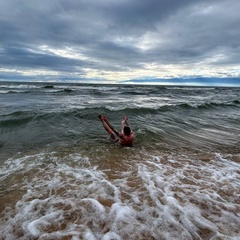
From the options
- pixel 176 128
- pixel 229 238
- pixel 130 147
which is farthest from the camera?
pixel 176 128

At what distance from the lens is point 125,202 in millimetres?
3779

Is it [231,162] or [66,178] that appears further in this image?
[231,162]

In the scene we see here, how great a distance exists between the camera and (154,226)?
3.16 metres

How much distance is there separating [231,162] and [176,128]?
453cm

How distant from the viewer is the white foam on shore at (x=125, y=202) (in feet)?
10.1

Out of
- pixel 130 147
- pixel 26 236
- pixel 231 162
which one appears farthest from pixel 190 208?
pixel 130 147

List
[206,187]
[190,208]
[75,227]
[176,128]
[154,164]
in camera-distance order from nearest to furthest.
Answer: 1. [75,227]
2. [190,208]
3. [206,187]
4. [154,164]
5. [176,128]

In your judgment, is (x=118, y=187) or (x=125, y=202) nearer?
(x=125, y=202)

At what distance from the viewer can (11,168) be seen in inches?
210

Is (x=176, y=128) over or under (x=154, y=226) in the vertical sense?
under

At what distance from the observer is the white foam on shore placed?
3068 mm

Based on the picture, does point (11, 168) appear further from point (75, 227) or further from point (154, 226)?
point (154, 226)

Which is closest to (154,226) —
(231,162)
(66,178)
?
(66,178)

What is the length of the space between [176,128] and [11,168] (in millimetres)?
7486
